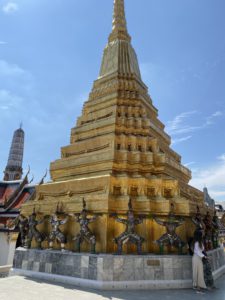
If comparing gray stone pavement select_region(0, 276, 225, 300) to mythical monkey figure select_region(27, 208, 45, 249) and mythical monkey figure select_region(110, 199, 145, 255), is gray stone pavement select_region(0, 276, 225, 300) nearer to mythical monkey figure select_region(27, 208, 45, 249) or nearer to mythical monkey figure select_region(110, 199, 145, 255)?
mythical monkey figure select_region(110, 199, 145, 255)

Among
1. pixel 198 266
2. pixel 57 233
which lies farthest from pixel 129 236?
pixel 57 233

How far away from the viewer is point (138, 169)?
36.0ft

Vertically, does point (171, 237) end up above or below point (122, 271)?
above

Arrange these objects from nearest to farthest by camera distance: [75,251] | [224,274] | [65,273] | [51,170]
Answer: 1. [65,273]
2. [75,251]
3. [224,274]
4. [51,170]

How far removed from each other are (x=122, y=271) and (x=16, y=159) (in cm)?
5422

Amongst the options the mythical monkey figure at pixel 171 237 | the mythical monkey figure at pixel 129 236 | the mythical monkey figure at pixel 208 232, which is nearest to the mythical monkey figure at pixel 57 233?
the mythical monkey figure at pixel 129 236

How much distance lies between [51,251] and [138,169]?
501 centimetres

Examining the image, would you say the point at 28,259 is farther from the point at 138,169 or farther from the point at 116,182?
the point at 138,169

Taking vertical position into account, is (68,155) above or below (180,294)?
above

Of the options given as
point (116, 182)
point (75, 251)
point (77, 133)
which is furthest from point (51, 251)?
point (77, 133)

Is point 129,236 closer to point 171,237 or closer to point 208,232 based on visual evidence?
point 171,237

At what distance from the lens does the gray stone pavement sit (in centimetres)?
643

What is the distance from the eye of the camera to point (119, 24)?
18922 millimetres

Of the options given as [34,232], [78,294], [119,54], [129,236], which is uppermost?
[119,54]
